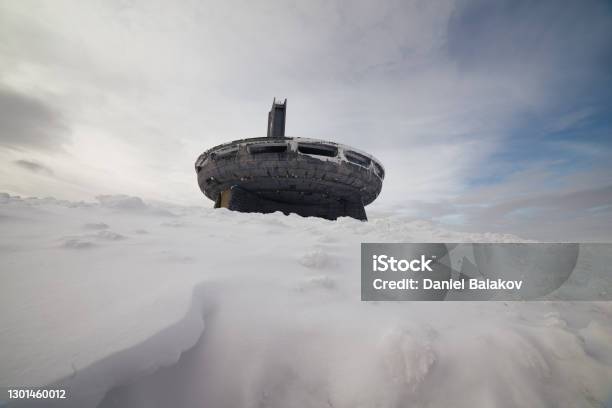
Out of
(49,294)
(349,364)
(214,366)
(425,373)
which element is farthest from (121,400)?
(425,373)

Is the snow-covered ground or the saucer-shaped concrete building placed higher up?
the saucer-shaped concrete building

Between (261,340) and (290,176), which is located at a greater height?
(290,176)

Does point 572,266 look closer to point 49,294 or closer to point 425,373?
point 425,373

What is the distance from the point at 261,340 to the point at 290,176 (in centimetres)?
893

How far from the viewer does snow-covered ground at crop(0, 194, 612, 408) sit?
1.08 meters

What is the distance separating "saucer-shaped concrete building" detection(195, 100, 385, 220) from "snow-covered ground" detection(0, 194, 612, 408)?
26.0 ft

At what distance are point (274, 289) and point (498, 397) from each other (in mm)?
1368

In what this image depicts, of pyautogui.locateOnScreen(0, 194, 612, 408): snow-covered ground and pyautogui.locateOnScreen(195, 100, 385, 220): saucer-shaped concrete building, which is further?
pyautogui.locateOnScreen(195, 100, 385, 220): saucer-shaped concrete building

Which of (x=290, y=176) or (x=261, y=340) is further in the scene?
(x=290, y=176)

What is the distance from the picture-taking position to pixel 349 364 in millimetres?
1307

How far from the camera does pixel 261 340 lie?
54.8 inches

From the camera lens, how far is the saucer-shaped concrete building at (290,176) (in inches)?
386

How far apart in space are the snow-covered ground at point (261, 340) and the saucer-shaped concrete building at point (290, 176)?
26.0 ft

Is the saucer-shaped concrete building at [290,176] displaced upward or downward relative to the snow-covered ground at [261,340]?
upward
